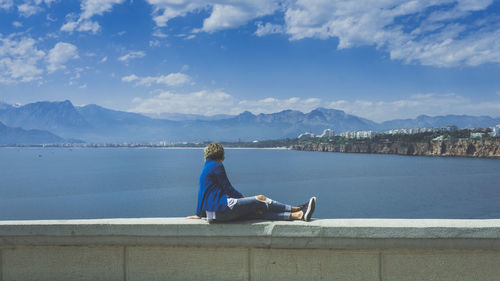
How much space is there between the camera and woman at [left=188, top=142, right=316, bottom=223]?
443cm

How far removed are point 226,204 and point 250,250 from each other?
0.57 m

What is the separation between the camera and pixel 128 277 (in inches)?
167

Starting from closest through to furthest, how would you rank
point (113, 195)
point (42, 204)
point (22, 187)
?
point (42, 204) < point (113, 195) < point (22, 187)

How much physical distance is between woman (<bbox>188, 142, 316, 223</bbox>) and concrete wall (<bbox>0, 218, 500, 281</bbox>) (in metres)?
0.26

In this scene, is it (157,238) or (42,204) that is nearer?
(157,238)

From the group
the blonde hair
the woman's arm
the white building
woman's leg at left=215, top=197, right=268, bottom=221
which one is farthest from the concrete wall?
the white building

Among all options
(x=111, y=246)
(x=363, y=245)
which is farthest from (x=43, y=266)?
(x=363, y=245)

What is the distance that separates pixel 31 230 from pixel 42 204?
5113 centimetres

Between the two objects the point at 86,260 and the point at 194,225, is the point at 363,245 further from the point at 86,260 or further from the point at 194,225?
the point at 86,260

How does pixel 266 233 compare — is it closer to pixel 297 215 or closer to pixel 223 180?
pixel 297 215

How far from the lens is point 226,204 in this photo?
4457 millimetres

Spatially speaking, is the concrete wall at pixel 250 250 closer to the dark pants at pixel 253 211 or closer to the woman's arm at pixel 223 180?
the dark pants at pixel 253 211

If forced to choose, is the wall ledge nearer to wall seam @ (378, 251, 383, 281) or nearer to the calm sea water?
wall seam @ (378, 251, 383, 281)

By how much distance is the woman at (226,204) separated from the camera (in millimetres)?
4434
